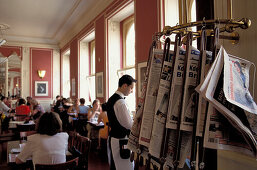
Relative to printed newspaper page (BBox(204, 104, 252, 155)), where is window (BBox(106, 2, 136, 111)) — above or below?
above

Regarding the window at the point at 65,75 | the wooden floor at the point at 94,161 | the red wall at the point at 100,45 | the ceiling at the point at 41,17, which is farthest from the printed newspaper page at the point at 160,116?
the window at the point at 65,75

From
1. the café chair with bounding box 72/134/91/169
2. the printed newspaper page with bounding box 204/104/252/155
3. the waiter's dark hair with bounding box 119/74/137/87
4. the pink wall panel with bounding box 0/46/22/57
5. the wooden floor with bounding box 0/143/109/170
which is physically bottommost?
the wooden floor with bounding box 0/143/109/170

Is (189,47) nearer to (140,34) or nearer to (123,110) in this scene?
(123,110)

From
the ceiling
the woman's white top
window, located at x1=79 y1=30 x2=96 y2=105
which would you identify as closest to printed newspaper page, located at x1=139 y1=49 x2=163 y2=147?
the woman's white top

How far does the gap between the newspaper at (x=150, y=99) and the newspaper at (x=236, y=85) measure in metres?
0.21

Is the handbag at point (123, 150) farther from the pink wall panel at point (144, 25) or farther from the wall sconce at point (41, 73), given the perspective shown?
the wall sconce at point (41, 73)

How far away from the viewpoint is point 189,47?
0.72 meters

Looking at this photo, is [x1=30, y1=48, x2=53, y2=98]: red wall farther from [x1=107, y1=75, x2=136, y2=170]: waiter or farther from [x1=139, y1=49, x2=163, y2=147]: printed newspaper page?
[x1=139, y1=49, x2=163, y2=147]: printed newspaper page

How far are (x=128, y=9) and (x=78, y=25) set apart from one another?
12.7 ft

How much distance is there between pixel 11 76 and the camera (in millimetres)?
11578

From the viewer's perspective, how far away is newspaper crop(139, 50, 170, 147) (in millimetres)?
793

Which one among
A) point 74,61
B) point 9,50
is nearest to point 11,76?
point 9,50

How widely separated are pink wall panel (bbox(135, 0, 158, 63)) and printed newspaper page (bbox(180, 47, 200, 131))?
11.8 ft

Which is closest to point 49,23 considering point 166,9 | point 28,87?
point 28,87
